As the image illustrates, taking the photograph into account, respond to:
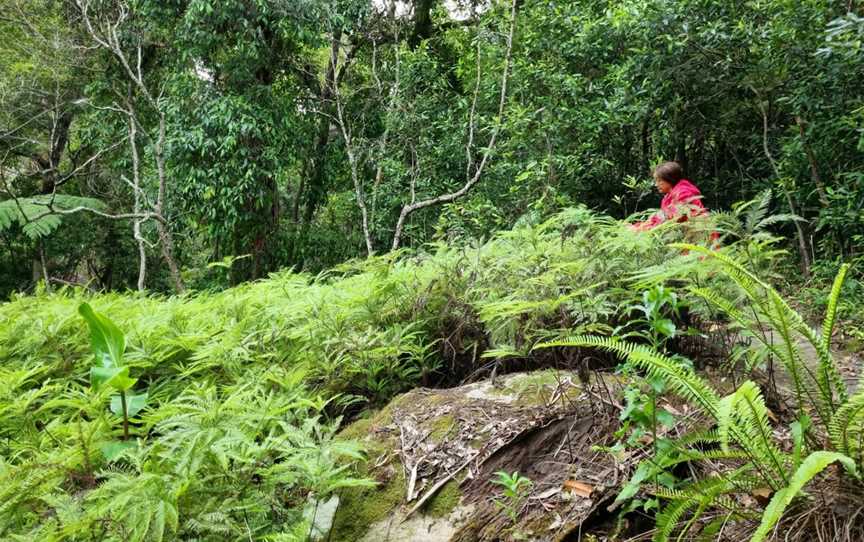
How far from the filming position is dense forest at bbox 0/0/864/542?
1.45m

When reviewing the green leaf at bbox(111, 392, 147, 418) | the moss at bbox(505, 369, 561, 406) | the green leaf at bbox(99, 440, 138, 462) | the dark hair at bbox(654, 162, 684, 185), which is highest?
the dark hair at bbox(654, 162, 684, 185)

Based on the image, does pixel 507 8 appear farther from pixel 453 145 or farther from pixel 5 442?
pixel 5 442

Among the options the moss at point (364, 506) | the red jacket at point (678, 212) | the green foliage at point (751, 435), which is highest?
the red jacket at point (678, 212)

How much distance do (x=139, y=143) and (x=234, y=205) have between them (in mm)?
2752

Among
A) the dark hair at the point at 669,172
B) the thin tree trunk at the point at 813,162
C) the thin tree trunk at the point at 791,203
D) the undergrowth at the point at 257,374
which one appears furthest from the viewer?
the thin tree trunk at the point at 791,203

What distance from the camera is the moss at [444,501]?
1635 mm

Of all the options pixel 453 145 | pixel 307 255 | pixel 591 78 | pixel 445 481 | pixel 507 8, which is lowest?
pixel 307 255

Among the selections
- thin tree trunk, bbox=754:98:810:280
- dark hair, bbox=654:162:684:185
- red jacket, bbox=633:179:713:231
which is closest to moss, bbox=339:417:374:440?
red jacket, bbox=633:179:713:231

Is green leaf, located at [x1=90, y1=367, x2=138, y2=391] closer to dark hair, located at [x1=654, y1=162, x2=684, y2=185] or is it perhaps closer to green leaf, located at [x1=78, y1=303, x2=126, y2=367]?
green leaf, located at [x1=78, y1=303, x2=126, y2=367]

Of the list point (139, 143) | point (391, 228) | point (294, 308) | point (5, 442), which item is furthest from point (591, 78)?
point (139, 143)

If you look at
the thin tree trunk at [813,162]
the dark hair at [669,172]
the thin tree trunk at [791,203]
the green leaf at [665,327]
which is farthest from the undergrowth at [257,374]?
the thin tree trunk at [791,203]

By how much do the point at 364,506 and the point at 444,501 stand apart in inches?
10.4

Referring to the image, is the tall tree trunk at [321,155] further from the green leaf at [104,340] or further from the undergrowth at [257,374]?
the green leaf at [104,340]

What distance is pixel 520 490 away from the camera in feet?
5.30
